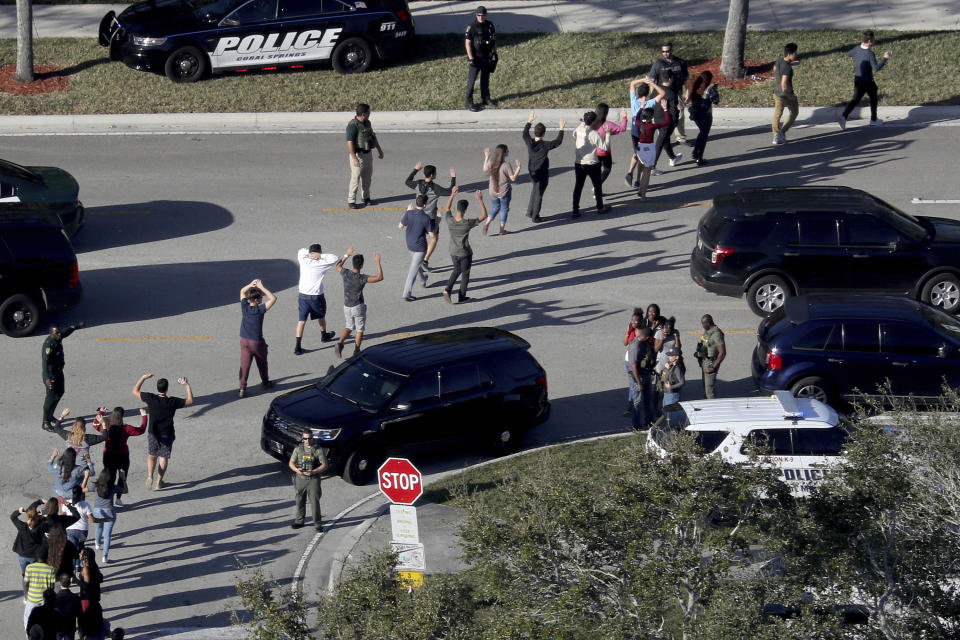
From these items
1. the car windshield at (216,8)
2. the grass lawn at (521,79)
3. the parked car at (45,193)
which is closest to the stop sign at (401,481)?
the parked car at (45,193)

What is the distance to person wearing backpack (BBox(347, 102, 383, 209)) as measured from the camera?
71.7ft

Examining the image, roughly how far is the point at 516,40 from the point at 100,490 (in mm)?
18719

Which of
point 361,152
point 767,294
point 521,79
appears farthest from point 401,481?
point 521,79

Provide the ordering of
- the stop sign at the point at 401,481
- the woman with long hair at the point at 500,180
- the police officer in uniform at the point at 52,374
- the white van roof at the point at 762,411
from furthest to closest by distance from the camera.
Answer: the woman with long hair at the point at 500,180 → the police officer in uniform at the point at 52,374 → the white van roof at the point at 762,411 → the stop sign at the point at 401,481

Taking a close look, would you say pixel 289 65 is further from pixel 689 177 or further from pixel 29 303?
pixel 29 303

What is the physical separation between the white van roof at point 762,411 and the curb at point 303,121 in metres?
12.7

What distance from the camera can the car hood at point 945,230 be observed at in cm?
1869

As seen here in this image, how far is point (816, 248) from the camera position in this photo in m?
18.6

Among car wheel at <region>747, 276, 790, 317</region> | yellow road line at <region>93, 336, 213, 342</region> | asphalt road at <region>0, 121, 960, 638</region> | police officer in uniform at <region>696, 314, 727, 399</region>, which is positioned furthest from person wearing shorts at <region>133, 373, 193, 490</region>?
car wheel at <region>747, 276, 790, 317</region>

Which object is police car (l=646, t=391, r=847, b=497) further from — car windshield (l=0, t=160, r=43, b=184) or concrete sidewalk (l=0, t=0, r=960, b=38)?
concrete sidewalk (l=0, t=0, r=960, b=38)

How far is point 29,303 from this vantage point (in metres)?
18.2

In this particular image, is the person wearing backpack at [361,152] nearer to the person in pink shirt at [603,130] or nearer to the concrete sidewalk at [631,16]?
the person in pink shirt at [603,130]

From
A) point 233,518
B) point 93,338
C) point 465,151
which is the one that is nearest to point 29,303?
point 93,338

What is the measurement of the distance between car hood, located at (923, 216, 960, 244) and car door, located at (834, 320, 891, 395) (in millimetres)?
3284
